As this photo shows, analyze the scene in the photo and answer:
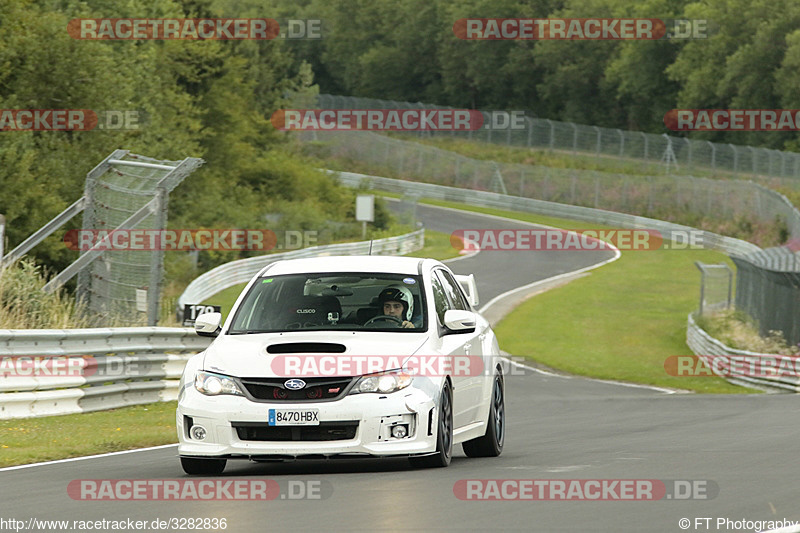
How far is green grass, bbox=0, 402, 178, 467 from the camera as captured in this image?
1242 centimetres

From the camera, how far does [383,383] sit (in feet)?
32.9

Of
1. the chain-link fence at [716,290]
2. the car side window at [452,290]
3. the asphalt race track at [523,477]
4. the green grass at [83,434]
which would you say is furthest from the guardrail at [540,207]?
the car side window at [452,290]

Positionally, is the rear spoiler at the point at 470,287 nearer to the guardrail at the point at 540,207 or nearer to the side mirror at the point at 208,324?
the side mirror at the point at 208,324

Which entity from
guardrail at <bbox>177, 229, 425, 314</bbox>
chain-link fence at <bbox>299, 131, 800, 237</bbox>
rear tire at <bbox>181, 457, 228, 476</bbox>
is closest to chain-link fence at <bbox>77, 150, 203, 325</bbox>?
rear tire at <bbox>181, 457, 228, 476</bbox>

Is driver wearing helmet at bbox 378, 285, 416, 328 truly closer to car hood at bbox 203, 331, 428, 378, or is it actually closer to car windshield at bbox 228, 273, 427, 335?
car windshield at bbox 228, 273, 427, 335

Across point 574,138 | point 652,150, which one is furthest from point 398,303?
point 574,138

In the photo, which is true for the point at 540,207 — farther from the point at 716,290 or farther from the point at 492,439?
the point at 492,439

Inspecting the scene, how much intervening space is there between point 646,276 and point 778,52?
41.6 m

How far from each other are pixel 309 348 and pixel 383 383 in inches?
24.2

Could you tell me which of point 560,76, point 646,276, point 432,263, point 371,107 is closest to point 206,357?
point 432,263

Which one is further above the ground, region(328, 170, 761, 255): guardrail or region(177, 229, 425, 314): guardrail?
region(177, 229, 425, 314): guardrail

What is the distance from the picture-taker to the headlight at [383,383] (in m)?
9.98

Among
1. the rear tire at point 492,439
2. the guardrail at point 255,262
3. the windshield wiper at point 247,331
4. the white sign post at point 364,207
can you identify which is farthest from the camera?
the white sign post at point 364,207

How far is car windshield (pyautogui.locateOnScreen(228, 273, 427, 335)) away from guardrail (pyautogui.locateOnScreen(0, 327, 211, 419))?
16.7ft
